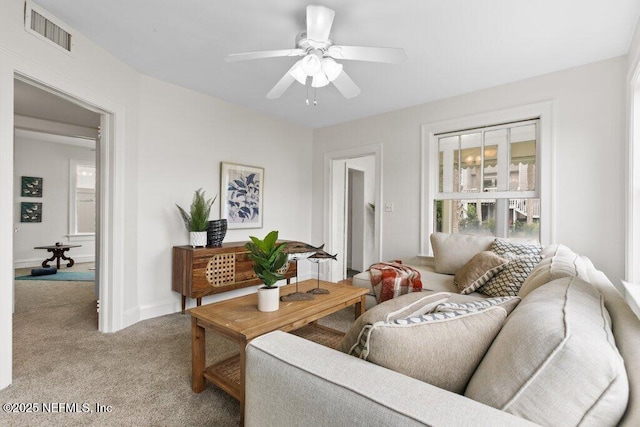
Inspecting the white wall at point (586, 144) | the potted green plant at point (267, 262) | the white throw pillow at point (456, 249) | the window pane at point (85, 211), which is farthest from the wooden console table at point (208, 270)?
the window pane at point (85, 211)

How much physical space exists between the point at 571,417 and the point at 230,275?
3.06 m

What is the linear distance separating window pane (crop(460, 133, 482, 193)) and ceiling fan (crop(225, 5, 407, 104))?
1887mm

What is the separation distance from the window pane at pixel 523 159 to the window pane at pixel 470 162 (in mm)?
313

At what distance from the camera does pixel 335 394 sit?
721mm

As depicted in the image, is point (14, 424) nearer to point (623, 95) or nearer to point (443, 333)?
point (443, 333)

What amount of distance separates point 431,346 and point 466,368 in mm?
127

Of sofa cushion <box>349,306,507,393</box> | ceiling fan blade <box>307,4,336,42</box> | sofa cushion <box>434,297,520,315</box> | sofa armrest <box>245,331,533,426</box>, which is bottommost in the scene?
sofa armrest <box>245,331,533,426</box>

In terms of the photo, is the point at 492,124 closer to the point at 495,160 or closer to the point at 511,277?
the point at 495,160

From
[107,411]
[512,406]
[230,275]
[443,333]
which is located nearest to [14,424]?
[107,411]

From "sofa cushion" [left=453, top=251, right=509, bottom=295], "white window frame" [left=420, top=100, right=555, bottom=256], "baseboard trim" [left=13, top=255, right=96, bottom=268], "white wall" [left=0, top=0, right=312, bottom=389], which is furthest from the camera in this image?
"baseboard trim" [left=13, top=255, right=96, bottom=268]

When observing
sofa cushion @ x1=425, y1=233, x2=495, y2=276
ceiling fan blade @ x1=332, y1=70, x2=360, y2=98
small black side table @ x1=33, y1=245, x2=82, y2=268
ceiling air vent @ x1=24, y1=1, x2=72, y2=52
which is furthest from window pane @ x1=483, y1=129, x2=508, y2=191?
small black side table @ x1=33, y1=245, x2=82, y2=268

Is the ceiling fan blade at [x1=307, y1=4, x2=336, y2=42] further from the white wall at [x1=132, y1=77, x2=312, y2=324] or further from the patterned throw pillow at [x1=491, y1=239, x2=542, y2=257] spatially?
the patterned throw pillow at [x1=491, y1=239, x2=542, y2=257]

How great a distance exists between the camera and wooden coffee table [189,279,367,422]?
1565mm

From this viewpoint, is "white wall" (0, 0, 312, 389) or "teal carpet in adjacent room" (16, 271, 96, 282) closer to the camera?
"white wall" (0, 0, 312, 389)
